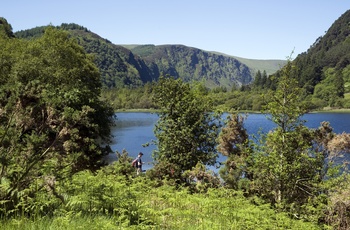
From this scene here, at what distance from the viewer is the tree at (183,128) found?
21.8m

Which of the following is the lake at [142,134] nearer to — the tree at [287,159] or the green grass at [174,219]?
the tree at [287,159]

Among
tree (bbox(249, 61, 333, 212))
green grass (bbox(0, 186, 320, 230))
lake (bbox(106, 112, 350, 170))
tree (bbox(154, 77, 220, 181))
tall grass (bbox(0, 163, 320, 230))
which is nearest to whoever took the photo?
green grass (bbox(0, 186, 320, 230))

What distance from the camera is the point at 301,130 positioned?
16.2 meters

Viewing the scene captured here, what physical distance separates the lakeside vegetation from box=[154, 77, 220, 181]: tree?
0.07 metres

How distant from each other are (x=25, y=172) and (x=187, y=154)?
1595 cm

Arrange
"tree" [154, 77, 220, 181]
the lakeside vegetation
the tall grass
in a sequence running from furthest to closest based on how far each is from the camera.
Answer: "tree" [154, 77, 220, 181]
the lakeside vegetation
the tall grass

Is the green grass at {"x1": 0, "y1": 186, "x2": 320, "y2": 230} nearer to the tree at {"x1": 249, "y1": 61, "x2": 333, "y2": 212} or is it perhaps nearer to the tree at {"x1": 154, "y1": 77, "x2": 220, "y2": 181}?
the tree at {"x1": 249, "y1": 61, "x2": 333, "y2": 212}

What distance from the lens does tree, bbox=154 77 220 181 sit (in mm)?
21766

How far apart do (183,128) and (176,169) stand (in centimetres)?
263

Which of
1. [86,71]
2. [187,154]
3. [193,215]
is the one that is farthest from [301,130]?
[86,71]

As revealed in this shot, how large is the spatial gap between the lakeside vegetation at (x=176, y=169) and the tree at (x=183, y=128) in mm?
68

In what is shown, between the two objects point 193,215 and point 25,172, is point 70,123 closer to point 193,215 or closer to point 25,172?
point 25,172

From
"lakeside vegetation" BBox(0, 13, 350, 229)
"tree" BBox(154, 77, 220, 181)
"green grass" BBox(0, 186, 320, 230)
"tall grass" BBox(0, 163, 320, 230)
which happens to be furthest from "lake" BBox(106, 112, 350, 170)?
"tall grass" BBox(0, 163, 320, 230)

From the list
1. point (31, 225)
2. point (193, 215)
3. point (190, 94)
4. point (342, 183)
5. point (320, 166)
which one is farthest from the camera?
point (190, 94)
